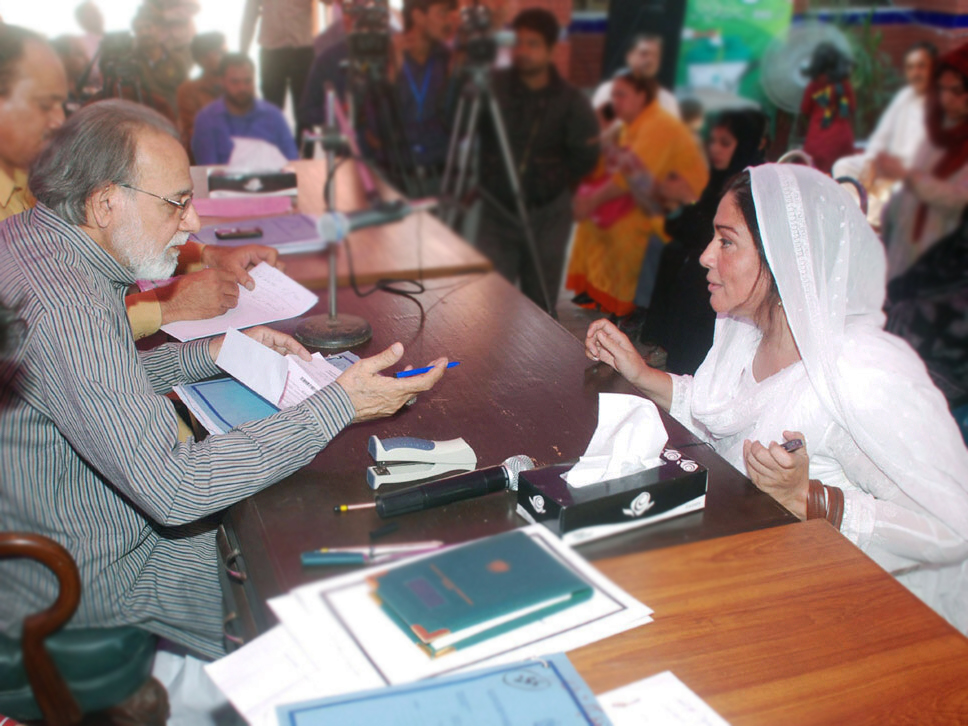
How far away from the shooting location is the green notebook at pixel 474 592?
2.63 ft

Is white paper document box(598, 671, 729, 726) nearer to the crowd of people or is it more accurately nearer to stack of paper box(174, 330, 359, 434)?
the crowd of people

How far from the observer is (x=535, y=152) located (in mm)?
3080

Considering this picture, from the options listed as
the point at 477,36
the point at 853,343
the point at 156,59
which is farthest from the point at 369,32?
the point at 853,343

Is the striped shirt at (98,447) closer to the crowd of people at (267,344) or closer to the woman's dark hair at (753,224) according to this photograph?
the crowd of people at (267,344)

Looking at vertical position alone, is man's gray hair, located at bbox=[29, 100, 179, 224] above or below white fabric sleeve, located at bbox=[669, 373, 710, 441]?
above

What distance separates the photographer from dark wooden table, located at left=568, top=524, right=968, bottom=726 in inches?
31.1

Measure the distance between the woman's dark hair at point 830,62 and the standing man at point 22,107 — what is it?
2060mm

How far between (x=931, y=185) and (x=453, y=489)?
2397mm

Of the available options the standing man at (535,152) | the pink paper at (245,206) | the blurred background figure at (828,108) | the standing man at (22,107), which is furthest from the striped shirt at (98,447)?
the standing man at (535,152)

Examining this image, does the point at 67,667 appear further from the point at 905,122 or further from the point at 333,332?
the point at 905,122

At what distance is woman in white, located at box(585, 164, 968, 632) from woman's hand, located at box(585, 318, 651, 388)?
145 millimetres

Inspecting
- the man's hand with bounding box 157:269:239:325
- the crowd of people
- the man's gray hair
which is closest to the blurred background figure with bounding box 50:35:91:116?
the crowd of people

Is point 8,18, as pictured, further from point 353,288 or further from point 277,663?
point 277,663

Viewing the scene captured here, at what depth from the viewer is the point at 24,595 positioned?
0.98 m
